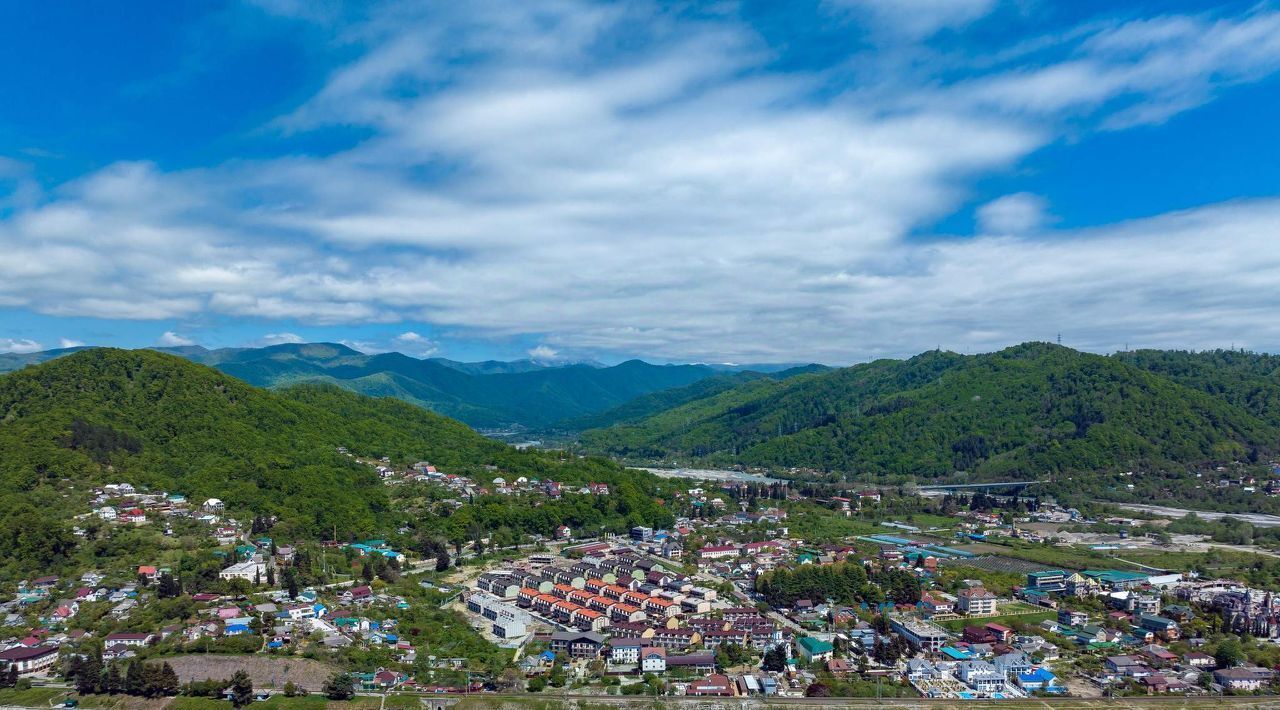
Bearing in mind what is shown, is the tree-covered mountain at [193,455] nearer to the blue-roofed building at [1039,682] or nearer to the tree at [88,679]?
the tree at [88,679]

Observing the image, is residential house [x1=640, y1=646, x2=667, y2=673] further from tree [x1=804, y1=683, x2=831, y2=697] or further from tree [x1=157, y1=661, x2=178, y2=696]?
tree [x1=157, y1=661, x2=178, y2=696]

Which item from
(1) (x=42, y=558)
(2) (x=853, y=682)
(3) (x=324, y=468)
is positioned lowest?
(2) (x=853, y=682)

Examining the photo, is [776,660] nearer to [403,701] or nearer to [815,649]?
[815,649]

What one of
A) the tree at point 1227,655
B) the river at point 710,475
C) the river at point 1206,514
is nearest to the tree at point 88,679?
the tree at point 1227,655

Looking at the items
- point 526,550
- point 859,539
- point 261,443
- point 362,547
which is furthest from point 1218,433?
point 261,443

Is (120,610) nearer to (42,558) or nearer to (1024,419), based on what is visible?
(42,558)
